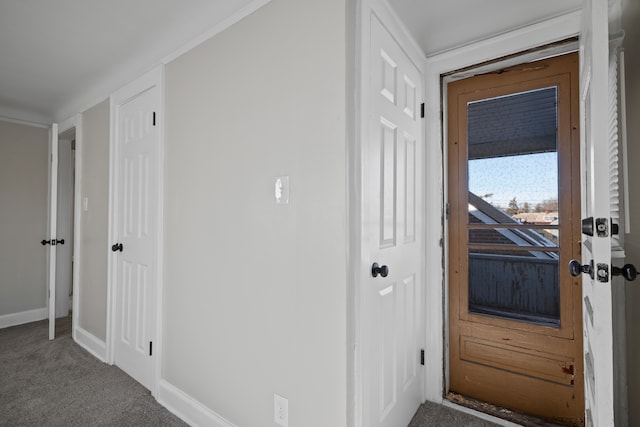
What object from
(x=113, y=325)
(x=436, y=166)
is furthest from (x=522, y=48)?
(x=113, y=325)

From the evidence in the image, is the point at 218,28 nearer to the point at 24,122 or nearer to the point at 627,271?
the point at 627,271

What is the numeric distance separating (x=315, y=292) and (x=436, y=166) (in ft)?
3.86

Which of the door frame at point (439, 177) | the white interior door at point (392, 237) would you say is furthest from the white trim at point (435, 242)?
the white interior door at point (392, 237)

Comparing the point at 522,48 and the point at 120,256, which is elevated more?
the point at 522,48

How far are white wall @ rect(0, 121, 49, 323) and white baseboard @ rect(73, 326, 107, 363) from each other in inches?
43.1

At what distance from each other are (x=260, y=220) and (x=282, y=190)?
207mm

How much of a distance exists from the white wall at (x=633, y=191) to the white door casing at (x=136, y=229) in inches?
101

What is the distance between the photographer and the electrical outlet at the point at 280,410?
1400 mm

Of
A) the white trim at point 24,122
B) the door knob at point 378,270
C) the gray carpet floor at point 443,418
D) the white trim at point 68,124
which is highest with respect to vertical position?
the white trim at point 24,122

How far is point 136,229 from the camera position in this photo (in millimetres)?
2361

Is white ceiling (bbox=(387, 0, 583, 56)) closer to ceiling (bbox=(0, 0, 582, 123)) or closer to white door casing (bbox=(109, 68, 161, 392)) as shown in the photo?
ceiling (bbox=(0, 0, 582, 123))

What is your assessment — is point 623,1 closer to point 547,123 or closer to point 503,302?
point 547,123

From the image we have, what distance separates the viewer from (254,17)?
5.21 feet

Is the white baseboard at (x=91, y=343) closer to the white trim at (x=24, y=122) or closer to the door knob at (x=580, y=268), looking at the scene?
the white trim at (x=24, y=122)
